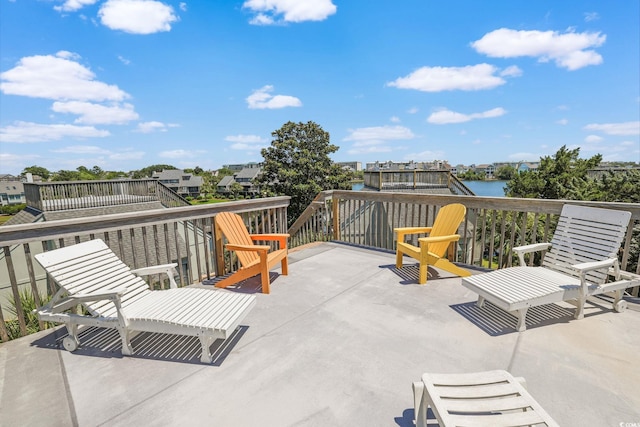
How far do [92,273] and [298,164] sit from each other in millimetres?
21297

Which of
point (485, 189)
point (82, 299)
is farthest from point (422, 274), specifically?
point (485, 189)

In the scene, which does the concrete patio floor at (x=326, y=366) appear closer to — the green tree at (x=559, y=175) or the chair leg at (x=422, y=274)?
the chair leg at (x=422, y=274)

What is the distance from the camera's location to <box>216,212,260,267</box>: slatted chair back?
11.8 feet

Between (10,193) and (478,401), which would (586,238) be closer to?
(478,401)

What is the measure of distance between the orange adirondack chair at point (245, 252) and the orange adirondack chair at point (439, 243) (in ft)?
5.72

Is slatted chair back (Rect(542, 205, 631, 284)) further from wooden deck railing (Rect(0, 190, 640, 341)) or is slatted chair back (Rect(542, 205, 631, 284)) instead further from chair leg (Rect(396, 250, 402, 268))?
chair leg (Rect(396, 250, 402, 268))

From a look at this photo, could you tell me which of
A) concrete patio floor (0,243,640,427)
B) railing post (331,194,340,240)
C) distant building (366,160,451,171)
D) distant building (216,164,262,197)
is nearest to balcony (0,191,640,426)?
concrete patio floor (0,243,640,427)

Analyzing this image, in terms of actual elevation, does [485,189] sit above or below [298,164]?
below

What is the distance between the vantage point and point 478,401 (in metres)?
1.41

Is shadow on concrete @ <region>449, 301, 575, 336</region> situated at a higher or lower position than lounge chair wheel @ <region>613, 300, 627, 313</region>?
lower

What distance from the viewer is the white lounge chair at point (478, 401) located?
4.16 feet

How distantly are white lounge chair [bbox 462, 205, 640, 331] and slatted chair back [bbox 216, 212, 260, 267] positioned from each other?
8.39 feet

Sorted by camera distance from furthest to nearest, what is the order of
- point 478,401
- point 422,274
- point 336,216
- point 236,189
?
point 236,189, point 336,216, point 422,274, point 478,401

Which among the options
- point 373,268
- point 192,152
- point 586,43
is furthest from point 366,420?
point 192,152
